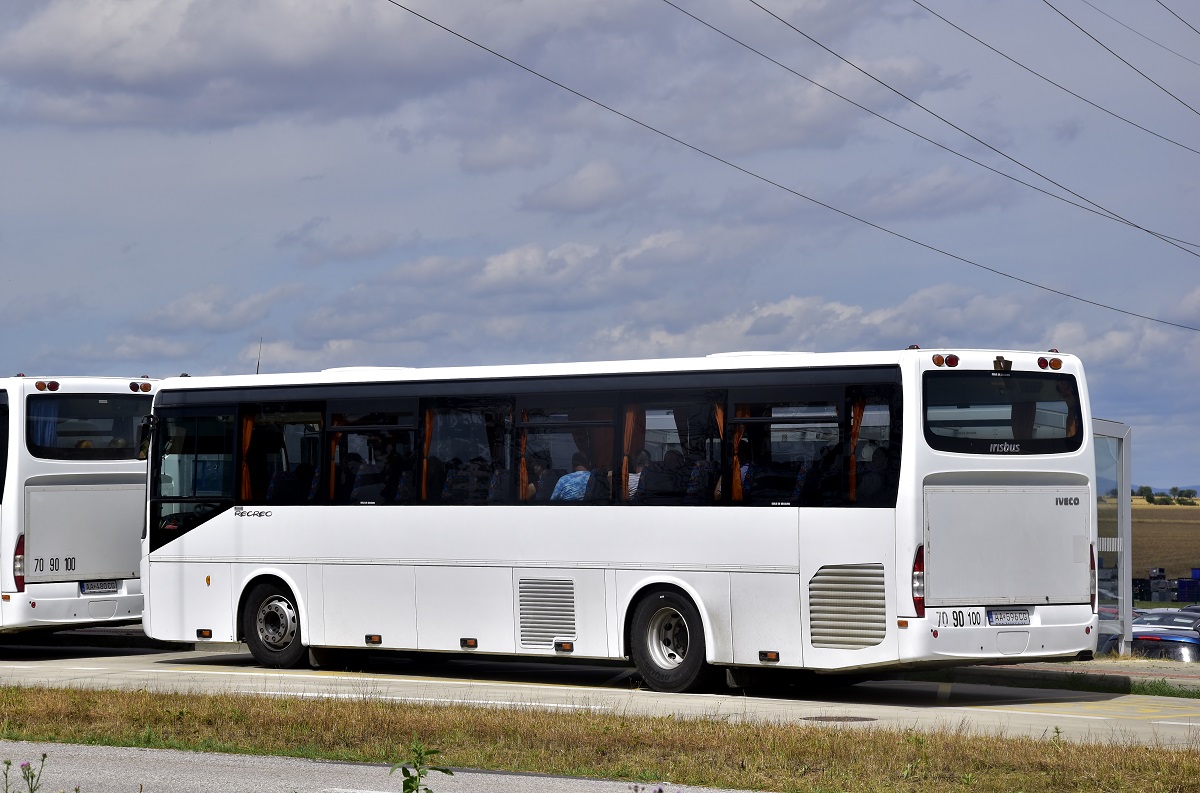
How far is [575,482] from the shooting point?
17375 millimetres

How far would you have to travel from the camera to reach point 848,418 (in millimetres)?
15781

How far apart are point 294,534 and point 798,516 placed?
607cm

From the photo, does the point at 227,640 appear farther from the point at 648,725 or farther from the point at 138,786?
the point at 138,786

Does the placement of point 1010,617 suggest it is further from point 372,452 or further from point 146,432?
point 146,432

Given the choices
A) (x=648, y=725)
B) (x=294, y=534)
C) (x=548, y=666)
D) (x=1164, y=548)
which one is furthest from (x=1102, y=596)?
(x=1164, y=548)

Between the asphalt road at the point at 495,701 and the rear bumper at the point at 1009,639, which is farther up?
the rear bumper at the point at 1009,639

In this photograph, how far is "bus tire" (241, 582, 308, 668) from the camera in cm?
1947

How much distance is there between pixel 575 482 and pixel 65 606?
7.50 m

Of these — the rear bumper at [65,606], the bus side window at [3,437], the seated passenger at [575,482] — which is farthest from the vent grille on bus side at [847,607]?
the bus side window at [3,437]

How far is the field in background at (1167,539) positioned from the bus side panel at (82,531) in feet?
256

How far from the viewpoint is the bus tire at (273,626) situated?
19.5 meters

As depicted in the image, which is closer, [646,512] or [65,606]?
[646,512]

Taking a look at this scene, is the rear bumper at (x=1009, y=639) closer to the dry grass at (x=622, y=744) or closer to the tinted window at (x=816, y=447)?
the tinted window at (x=816, y=447)

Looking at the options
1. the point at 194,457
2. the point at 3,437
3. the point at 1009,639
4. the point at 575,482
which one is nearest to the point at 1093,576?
the point at 1009,639
